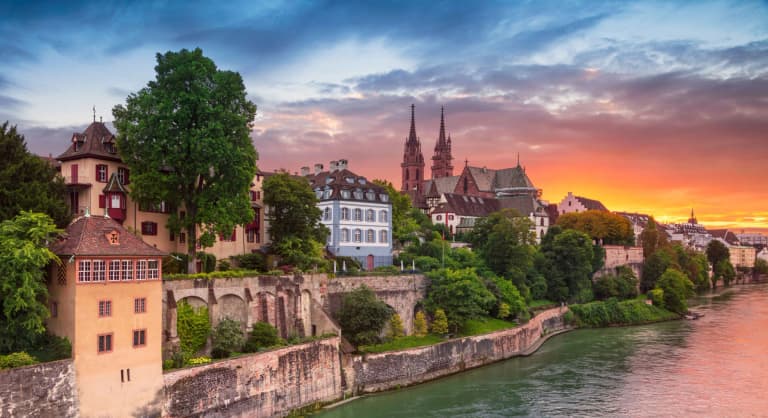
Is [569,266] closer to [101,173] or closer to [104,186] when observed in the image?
[104,186]

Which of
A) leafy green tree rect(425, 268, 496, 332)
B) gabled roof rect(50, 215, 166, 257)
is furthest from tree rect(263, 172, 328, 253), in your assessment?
Result: gabled roof rect(50, 215, 166, 257)

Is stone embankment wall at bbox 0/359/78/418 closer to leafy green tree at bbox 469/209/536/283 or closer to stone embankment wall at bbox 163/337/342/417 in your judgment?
stone embankment wall at bbox 163/337/342/417

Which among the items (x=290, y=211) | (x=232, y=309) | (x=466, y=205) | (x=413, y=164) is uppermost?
(x=413, y=164)

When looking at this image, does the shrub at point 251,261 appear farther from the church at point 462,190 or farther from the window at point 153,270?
the church at point 462,190

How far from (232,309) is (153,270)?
8237 mm

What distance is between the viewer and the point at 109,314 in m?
28.0

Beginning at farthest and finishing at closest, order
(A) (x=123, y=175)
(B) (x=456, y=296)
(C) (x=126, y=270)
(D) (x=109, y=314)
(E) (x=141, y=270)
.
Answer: (B) (x=456, y=296)
(A) (x=123, y=175)
(E) (x=141, y=270)
(C) (x=126, y=270)
(D) (x=109, y=314)

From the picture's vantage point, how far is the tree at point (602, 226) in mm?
90875

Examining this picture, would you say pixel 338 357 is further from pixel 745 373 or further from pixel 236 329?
pixel 745 373

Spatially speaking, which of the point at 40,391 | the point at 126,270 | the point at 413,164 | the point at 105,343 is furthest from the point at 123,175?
the point at 413,164

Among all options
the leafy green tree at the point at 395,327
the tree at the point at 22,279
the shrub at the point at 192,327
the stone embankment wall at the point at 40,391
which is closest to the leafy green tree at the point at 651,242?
the leafy green tree at the point at 395,327

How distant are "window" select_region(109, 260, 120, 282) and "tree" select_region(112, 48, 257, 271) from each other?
10.2 m

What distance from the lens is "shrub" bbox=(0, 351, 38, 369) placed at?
25141 mm

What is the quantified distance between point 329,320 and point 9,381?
776 inches
